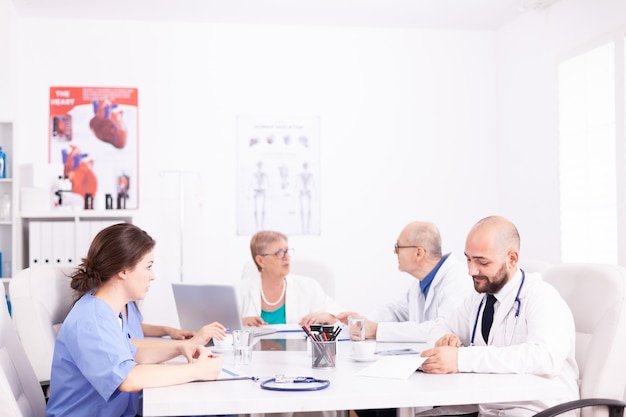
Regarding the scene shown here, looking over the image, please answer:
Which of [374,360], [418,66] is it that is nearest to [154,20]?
[418,66]

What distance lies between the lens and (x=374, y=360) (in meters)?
2.52

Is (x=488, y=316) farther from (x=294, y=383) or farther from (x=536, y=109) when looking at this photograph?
(x=536, y=109)

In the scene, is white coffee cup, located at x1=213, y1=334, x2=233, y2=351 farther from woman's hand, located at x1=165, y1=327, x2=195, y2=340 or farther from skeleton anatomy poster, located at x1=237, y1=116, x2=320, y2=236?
skeleton anatomy poster, located at x1=237, y1=116, x2=320, y2=236

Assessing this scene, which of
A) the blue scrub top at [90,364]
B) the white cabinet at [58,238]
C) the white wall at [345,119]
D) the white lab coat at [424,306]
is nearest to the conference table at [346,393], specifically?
the blue scrub top at [90,364]

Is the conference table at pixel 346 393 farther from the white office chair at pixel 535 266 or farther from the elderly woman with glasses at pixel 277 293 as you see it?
the elderly woman with glasses at pixel 277 293

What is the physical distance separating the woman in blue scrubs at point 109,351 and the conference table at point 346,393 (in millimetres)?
65

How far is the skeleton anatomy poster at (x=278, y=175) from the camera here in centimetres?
580

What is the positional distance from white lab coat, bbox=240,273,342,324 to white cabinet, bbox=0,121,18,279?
5.97 ft

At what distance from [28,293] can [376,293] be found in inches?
143

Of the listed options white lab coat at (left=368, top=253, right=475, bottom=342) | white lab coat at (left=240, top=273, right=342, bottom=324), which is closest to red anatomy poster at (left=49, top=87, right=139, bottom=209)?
white lab coat at (left=240, top=273, right=342, bottom=324)

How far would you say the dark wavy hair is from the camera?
237cm

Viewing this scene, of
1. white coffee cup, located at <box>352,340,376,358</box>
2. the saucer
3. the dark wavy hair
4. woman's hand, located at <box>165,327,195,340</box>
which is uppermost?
the dark wavy hair

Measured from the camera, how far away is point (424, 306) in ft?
11.7

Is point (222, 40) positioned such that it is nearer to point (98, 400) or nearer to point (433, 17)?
point (433, 17)
